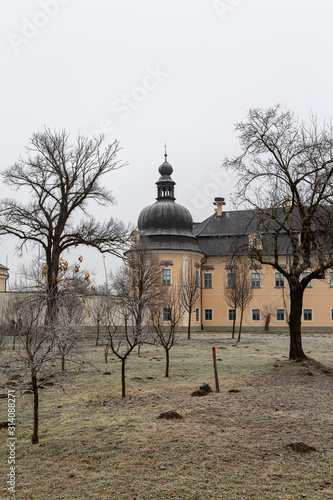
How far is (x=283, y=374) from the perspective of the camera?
45.1ft

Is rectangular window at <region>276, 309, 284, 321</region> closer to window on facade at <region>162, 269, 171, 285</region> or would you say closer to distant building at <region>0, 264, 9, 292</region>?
window on facade at <region>162, 269, 171, 285</region>

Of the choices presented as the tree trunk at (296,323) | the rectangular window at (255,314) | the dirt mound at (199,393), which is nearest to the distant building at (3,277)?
the rectangular window at (255,314)

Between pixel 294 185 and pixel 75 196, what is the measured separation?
16.0 metres

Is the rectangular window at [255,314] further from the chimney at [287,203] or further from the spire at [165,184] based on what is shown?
the chimney at [287,203]

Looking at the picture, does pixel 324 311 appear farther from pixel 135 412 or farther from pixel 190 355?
pixel 135 412

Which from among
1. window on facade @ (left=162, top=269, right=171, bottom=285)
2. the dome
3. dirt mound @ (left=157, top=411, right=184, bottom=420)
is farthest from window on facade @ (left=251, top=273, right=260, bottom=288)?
dirt mound @ (left=157, top=411, right=184, bottom=420)

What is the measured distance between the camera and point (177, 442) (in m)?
7.18

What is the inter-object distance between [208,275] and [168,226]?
711 centimetres

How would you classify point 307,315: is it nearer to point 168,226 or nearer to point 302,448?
point 168,226

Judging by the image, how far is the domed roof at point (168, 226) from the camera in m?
45.6

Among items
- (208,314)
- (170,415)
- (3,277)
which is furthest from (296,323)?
(3,277)

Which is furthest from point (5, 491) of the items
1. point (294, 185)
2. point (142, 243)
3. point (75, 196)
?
point (142, 243)

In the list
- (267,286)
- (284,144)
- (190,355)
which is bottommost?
(190,355)

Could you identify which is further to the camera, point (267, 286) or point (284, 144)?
point (267, 286)
